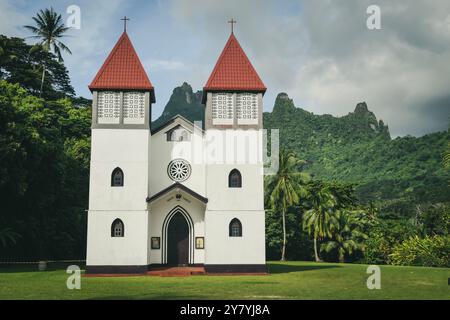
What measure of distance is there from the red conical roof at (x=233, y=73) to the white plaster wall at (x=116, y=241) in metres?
7.52

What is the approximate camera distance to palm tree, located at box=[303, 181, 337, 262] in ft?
133

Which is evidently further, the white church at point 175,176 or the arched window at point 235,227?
the arched window at point 235,227

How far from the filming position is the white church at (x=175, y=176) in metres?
23.7

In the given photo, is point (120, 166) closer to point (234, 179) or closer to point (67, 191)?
point (234, 179)

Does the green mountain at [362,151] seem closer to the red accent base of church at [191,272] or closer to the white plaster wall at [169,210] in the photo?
the white plaster wall at [169,210]

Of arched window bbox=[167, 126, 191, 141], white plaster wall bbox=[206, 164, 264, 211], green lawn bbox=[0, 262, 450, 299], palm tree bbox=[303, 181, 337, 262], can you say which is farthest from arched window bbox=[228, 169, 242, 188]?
palm tree bbox=[303, 181, 337, 262]

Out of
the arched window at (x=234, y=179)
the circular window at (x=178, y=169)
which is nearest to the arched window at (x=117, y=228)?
the circular window at (x=178, y=169)

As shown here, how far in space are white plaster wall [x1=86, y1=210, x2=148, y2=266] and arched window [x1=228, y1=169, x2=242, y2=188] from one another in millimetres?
4458

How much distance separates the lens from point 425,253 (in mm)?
32469

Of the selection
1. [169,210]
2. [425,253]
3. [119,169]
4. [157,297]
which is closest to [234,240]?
[169,210]

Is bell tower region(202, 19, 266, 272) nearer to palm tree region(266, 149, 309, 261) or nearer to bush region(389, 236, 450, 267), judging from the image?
bush region(389, 236, 450, 267)

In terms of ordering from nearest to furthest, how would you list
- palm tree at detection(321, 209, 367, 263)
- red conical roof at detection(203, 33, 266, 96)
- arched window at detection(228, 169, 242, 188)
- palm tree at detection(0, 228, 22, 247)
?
arched window at detection(228, 169, 242, 188) → red conical roof at detection(203, 33, 266, 96) → palm tree at detection(0, 228, 22, 247) → palm tree at detection(321, 209, 367, 263)

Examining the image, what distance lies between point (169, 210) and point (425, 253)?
17.6 m

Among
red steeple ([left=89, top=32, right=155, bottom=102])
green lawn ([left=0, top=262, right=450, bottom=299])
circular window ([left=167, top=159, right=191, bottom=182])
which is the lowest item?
green lawn ([left=0, top=262, right=450, bottom=299])
